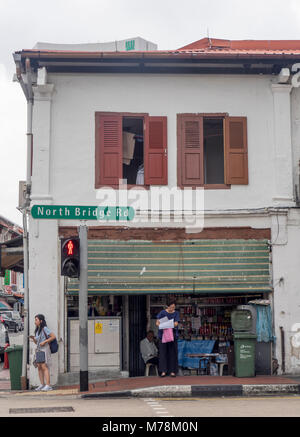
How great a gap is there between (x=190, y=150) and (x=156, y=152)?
801mm

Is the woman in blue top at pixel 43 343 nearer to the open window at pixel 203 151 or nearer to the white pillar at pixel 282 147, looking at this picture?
the open window at pixel 203 151

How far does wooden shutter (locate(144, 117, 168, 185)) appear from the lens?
16500 mm

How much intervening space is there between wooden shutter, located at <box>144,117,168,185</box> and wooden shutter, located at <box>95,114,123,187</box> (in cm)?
62

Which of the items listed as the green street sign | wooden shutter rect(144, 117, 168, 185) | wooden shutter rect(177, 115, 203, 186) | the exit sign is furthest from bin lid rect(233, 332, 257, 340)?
the exit sign

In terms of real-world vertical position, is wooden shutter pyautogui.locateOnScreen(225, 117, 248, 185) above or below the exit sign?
below

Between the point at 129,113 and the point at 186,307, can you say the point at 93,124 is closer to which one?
the point at 129,113

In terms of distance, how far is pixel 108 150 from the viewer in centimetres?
1658

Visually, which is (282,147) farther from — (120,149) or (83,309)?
(83,309)

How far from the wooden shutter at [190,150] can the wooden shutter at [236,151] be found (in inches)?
24.4

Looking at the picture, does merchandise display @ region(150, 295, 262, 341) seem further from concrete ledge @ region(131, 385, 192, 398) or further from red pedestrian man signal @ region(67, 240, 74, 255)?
red pedestrian man signal @ region(67, 240, 74, 255)

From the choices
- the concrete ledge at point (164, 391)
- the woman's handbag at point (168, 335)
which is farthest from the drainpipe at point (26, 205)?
the concrete ledge at point (164, 391)

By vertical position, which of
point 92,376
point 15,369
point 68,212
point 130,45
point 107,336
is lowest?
point 92,376

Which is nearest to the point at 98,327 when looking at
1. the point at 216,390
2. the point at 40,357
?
the point at 40,357

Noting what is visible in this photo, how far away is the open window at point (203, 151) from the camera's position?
16562mm
